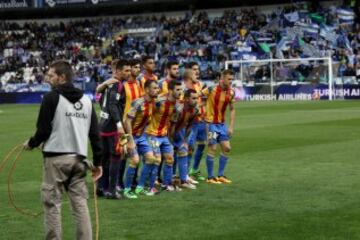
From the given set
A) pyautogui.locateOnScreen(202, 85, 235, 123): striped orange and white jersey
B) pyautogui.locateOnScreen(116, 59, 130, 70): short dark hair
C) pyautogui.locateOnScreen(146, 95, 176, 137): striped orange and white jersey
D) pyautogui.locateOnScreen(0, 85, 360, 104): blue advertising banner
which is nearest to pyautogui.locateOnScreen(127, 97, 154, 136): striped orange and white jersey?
pyautogui.locateOnScreen(146, 95, 176, 137): striped orange and white jersey

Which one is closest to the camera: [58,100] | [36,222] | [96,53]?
[58,100]

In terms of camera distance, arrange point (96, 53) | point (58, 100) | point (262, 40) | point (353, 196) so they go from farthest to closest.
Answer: point (96, 53) → point (262, 40) → point (353, 196) → point (58, 100)

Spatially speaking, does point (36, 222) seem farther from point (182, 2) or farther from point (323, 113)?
point (182, 2)

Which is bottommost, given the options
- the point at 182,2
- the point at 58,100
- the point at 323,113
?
the point at 323,113

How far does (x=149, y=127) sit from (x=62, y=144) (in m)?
4.41

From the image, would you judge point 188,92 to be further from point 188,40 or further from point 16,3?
point 16,3

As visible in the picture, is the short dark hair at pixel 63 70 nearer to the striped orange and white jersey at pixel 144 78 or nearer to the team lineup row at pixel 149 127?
the team lineup row at pixel 149 127

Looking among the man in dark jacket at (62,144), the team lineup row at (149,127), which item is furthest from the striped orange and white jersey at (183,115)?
the man in dark jacket at (62,144)

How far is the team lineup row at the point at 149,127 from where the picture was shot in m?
10.8

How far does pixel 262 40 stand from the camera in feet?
168

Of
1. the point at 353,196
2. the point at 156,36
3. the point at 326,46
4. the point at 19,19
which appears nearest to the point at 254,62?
the point at 326,46

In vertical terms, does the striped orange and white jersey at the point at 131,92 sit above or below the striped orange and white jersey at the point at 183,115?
above

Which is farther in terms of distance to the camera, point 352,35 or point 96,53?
point 96,53

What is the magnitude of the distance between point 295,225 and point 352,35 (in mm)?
41286
